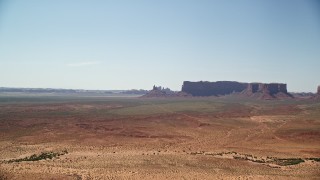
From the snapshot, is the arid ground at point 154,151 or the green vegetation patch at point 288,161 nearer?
the arid ground at point 154,151

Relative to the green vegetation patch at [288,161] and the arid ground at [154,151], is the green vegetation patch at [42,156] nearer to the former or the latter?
the arid ground at [154,151]

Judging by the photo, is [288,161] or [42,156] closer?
[288,161]

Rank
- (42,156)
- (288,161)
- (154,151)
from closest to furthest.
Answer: (288,161) → (42,156) → (154,151)

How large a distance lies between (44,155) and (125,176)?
1237cm

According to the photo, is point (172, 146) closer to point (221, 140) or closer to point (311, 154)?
point (221, 140)

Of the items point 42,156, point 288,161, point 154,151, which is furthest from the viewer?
point 154,151

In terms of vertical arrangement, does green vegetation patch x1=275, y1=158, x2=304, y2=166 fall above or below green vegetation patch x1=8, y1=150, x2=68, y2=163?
above

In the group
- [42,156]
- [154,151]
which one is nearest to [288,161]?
[154,151]

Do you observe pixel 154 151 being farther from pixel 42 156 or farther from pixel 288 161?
pixel 288 161

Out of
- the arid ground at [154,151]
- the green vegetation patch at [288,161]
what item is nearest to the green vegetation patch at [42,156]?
the arid ground at [154,151]

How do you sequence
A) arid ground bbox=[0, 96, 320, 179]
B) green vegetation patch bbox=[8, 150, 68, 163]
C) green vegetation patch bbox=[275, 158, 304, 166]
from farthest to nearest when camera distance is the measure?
1. green vegetation patch bbox=[8, 150, 68, 163]
2. green vegetation patch bbox=[275, 158, 304, 166]
3. arid ground bbox=[0, 96, 320, 179]

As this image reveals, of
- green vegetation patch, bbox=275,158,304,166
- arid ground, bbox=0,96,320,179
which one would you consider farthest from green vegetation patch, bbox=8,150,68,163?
green vegetation patch, bbox=275,158,304,166

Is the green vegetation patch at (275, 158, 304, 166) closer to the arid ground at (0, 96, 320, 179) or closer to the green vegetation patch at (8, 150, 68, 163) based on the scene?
the arid ground at (0, 96, 320, 179)

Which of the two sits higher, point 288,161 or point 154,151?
point 288,161
